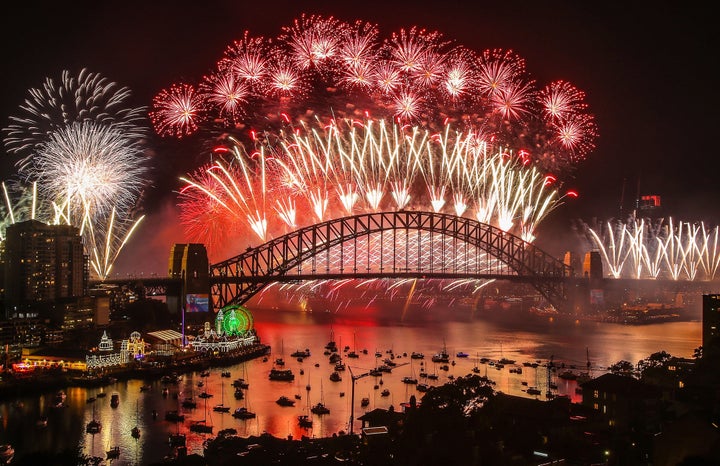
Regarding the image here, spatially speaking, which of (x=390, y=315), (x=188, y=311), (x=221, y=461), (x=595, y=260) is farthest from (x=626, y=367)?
(x=390, y=315)

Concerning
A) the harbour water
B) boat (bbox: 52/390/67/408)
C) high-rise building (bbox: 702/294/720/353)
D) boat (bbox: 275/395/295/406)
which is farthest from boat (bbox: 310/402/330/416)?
high-rise building (bbox: 702/294/720/353)

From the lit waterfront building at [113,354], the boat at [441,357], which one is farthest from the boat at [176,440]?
the boat at [441,357]

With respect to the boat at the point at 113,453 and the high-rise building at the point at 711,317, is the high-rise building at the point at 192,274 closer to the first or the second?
the boat at the point at 113,453

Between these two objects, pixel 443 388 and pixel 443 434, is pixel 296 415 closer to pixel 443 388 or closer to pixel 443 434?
pixel 443 388

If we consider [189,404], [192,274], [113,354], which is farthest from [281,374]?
[192,274]

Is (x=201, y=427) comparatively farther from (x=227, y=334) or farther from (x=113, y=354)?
(x=227, y=334)
